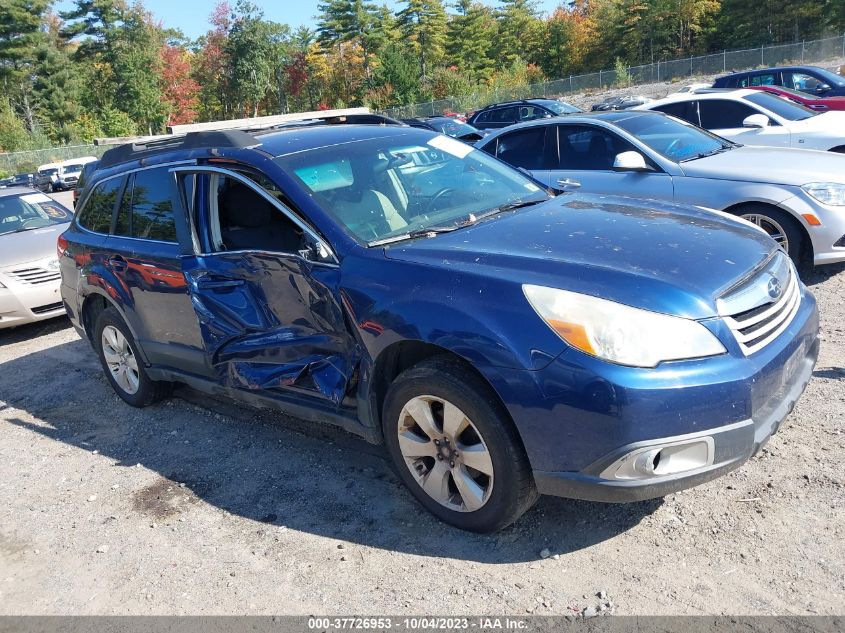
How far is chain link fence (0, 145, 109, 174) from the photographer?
4659 cm

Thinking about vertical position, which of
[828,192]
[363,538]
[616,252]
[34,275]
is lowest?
[363,538]

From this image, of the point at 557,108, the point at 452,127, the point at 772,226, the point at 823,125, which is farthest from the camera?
the point at 557,108

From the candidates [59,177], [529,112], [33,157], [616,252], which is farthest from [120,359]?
[33,157]

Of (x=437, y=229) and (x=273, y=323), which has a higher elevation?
(x=437, y=229)

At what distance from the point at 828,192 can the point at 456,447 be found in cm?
464

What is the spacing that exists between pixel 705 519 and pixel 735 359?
0.85 meters

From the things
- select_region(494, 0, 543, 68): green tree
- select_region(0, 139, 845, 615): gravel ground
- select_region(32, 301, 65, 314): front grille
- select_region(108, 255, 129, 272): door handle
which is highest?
select_region(494, 0, 543, 68): green tree

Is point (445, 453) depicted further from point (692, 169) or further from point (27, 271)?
point (27, 271)

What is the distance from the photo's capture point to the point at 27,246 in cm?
862

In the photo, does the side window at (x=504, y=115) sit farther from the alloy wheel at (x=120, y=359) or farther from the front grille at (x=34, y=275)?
the alloy wheel at (x=120, y=359)

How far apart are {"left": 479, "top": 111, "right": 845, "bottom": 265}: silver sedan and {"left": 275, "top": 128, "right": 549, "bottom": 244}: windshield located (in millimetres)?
676

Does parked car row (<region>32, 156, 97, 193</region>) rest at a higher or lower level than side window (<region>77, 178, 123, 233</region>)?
lower

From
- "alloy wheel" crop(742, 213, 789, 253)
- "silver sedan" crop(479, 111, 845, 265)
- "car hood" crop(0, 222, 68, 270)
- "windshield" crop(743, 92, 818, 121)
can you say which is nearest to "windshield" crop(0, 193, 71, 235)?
"car hood" crop(0, 222, 68, 270)

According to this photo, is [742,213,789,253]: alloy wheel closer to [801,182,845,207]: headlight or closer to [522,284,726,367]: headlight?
[801,182,845,207]: headlight
